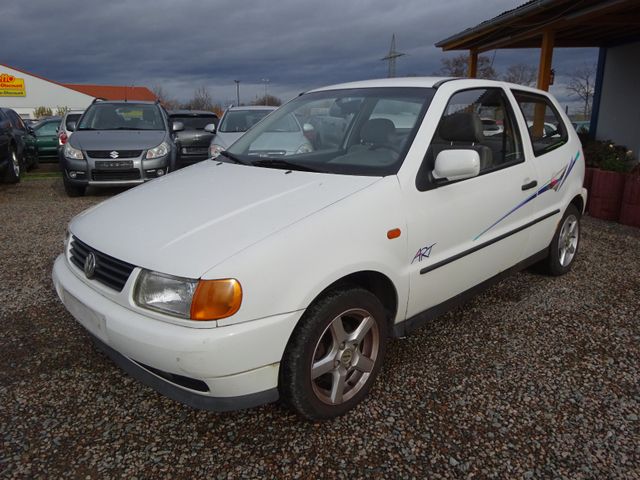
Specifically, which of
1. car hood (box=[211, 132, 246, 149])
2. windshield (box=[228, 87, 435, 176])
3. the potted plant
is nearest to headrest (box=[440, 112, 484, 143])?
windshield (box=[228, 87, 435, 176])

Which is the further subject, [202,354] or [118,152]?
[118,152]

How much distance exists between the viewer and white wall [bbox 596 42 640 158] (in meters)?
10.6

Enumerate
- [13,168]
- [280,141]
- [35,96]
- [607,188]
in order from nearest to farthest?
[280,141] < [607,188] < [13,168] < [35,96]

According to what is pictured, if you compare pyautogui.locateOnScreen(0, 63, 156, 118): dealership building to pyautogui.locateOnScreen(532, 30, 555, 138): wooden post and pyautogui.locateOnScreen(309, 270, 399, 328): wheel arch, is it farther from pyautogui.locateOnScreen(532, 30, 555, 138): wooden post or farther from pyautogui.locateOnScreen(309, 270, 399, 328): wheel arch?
pyautogui.locateOnScreen(309, 270, 399, 328): wheel arch

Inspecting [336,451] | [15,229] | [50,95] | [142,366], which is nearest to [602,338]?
[336,451]

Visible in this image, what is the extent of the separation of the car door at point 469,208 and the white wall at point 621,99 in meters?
8.44

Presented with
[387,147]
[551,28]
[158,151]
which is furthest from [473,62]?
[387,147]

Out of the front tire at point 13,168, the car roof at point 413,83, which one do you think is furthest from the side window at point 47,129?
the car roof at point 413,83

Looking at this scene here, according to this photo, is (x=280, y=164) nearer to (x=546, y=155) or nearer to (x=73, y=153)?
(x=546, y=155)

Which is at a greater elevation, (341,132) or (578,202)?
(341,132)

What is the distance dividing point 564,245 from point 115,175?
22.2 feet

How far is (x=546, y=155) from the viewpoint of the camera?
3684 millimetres

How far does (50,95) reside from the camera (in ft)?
174

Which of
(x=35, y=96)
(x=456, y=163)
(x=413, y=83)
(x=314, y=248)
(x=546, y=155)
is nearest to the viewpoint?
(x=314, y=248)
